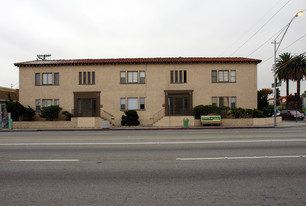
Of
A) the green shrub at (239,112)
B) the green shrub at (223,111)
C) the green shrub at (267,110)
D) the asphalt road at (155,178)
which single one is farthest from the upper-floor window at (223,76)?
the asphalt road at (155,178)

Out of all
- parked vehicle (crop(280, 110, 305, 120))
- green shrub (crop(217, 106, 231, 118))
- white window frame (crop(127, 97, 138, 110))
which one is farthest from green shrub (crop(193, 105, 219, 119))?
parked vehicle (crop(280, 110, 305, 120))

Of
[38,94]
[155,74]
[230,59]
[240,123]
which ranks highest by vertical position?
[230,59]

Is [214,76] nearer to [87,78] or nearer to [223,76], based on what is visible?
[223,76]

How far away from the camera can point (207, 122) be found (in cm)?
2083

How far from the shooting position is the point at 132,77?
78.5ft

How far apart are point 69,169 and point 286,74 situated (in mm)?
50043

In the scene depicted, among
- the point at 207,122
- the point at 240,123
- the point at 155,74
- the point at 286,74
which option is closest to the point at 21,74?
the point at 155,74

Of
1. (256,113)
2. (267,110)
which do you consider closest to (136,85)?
(256,113)

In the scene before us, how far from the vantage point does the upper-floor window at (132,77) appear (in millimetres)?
23812

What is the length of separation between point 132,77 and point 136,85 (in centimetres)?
119

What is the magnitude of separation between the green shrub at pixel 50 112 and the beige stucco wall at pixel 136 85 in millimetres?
1355

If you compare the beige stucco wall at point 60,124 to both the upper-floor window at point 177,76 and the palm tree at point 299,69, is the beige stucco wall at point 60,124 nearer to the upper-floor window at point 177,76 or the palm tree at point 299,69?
the upper-floor window at point 177,76

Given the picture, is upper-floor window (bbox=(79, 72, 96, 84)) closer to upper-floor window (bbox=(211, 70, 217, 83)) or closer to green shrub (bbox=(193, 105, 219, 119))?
green shrub (bbox=(193, 105, 219, 119))

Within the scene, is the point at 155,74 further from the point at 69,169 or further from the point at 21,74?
the point at 69,169
